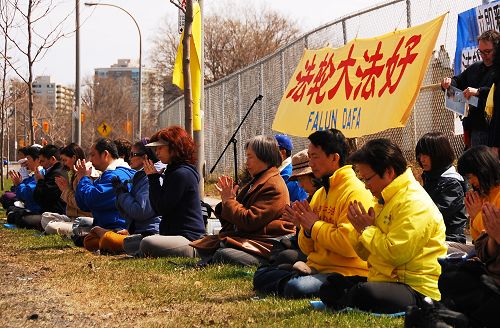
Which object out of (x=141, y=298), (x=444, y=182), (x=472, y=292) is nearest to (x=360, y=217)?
(x=472, y=292)

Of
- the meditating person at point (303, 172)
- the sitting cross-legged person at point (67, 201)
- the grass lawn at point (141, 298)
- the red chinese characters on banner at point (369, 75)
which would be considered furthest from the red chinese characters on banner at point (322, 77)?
the meditating person at point (303, 172)

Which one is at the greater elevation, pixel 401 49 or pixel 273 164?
pixel 401 49

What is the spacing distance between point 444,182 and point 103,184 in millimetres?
4891

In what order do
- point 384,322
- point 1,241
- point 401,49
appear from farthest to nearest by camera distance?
point 1,241 < point 401,49 < point 384,322

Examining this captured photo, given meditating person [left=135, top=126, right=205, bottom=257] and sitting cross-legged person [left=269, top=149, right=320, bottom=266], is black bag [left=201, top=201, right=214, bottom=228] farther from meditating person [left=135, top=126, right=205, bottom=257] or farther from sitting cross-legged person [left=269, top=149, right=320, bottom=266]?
sitting cross-legged person [left=269, top=149, right=320, bottom=266]

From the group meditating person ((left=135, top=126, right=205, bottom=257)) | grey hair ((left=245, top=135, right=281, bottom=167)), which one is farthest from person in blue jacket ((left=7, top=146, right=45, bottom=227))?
grey hair ((left=245, top=135, right=281, bottom=167))

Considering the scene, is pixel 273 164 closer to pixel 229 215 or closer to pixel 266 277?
pixel 229 215

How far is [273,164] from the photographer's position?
8844mm

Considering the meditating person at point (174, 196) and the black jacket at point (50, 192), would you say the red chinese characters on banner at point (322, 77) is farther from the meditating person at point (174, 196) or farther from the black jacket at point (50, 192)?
the black jacket at point (50, 192)

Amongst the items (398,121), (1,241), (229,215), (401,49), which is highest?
(401,49)

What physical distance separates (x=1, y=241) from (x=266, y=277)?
666 cm

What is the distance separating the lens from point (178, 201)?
979 cm

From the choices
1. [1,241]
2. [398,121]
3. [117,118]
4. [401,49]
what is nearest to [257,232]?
[398,121]

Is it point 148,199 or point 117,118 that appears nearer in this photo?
point 148,199
